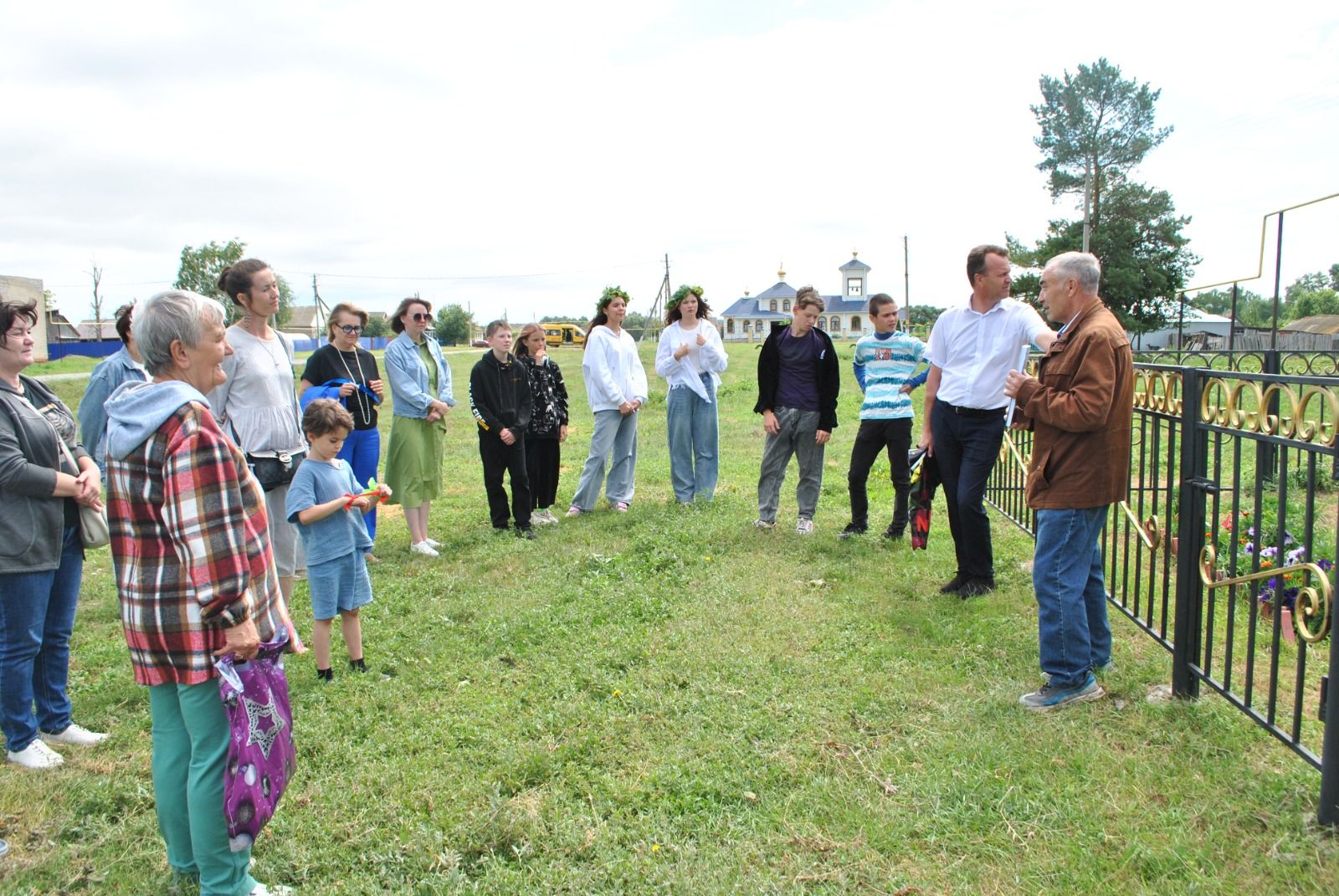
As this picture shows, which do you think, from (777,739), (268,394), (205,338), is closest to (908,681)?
(777,739)

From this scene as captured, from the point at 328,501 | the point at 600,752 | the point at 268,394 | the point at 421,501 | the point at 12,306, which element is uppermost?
Result: the point at 12,306

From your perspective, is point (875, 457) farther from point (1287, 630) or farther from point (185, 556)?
point (185, 556)

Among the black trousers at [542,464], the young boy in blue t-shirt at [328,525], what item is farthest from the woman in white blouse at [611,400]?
the young boy in blue t-shirt at [328,525]

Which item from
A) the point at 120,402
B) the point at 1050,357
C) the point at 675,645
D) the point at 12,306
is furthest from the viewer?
the point at 675,645

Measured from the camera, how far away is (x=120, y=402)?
7.54 feet

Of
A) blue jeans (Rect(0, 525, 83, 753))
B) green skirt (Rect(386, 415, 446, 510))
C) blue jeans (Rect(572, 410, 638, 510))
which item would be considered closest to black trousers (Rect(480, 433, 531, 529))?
green skirt (Rect(386, 415, 446, 510))

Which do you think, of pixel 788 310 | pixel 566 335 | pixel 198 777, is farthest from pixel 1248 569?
pixel 788 310

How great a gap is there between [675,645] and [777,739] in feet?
3.69

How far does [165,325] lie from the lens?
235 centimetres

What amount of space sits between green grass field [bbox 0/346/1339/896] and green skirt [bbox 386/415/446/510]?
4.68ft

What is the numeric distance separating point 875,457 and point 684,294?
8.23 feet

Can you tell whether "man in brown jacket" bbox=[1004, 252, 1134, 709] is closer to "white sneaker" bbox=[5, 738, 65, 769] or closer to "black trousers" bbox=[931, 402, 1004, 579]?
"black trousers" bbox=[931, 402, 1004, 579]

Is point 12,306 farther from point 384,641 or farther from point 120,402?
point 384,641

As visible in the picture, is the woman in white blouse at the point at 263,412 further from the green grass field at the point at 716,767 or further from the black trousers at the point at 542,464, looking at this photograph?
the black trousers at the point at 542,464
